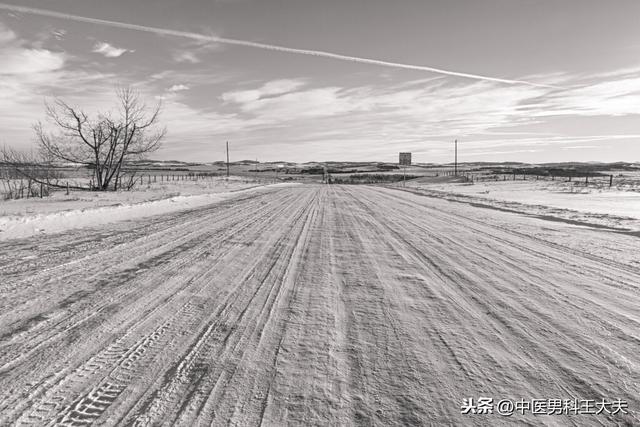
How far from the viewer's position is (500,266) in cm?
573

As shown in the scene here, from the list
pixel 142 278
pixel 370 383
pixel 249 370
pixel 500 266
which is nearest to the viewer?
pixel 370 383

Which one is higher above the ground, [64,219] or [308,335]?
A: [64,219]

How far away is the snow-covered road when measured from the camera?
2.26 metres

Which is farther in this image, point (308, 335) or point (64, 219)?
point (64, 219)

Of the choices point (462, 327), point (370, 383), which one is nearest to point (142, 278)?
point (370, 383)

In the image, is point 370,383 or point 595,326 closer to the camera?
point 370,383

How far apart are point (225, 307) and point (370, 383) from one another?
2012 millimetres

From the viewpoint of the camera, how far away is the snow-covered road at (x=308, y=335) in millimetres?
2262

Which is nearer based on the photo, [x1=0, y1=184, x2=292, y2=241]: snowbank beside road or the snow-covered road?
the snow-covered road

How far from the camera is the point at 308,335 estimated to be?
10.7ft

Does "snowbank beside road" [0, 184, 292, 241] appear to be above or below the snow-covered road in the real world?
above

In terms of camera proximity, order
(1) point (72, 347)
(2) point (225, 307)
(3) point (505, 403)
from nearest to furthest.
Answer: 1. (3) point (505, 403)
2. (1) point (72, 347)
3. (2) point (225, 307)

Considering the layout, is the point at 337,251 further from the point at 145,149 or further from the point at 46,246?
the point at 145,149

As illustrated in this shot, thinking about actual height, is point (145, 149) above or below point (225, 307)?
above
